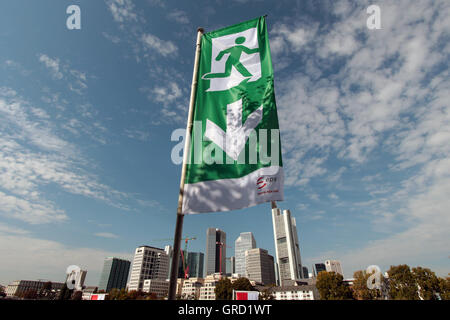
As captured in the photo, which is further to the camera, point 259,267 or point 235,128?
point 259,267

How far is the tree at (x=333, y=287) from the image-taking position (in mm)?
49406

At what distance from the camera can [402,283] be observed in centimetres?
4512

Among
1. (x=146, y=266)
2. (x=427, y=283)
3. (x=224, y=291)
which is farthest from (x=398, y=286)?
(x=146, y=266)

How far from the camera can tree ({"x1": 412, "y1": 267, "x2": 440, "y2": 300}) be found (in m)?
41.8

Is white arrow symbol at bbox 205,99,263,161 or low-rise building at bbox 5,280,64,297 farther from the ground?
white arrow symbol at bbox 205,99,263,161

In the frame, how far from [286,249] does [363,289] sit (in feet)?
446

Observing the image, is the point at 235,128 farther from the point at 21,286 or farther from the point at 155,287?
the point at 21,286

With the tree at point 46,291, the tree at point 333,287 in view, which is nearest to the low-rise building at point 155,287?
the tree at point 46,291

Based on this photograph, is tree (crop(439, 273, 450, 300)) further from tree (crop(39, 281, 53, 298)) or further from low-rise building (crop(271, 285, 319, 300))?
tree (crop(39, 281, 53, 298))

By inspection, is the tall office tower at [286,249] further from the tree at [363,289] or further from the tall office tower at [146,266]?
the tree at [363,289]

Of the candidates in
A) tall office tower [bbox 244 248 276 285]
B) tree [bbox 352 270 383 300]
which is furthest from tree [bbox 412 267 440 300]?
tall office tower [bbox 244 248 276 285]

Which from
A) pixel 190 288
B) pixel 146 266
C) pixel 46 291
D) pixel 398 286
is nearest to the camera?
pixel 398 286

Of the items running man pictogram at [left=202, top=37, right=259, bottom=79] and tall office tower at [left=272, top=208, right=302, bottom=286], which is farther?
tall office tower at [left=272, top=208, right=302, bottom=286]

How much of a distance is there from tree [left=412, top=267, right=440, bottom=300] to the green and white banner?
59455 millimetres
